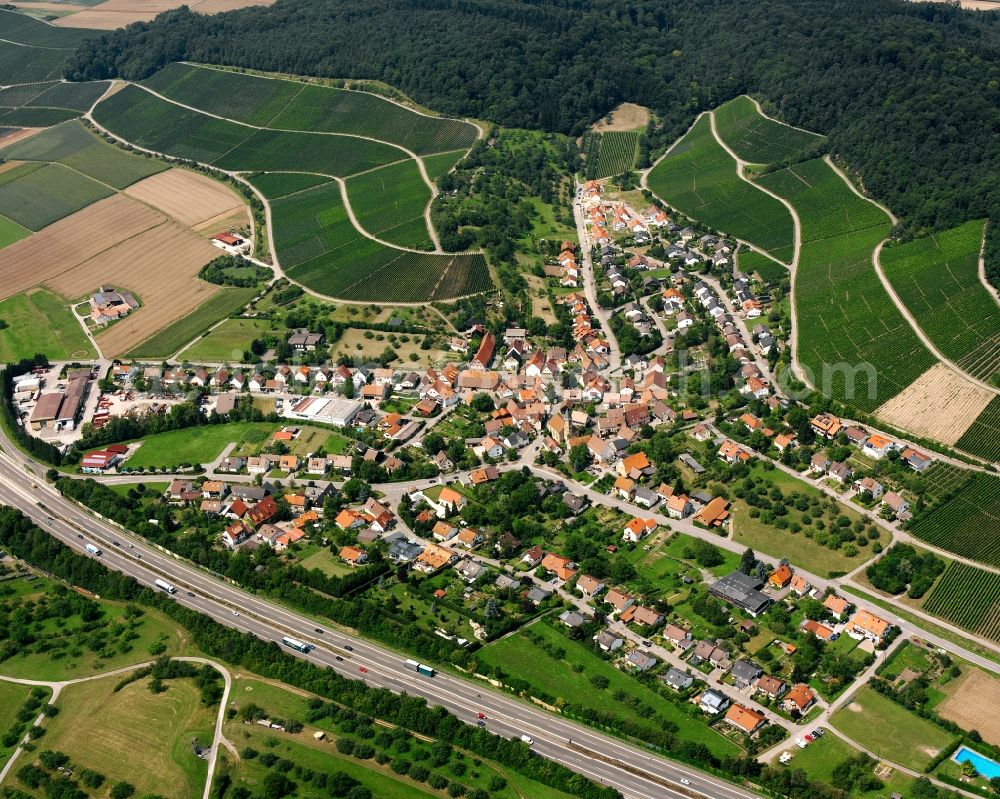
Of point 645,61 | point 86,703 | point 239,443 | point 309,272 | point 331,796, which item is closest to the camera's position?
point 331,796

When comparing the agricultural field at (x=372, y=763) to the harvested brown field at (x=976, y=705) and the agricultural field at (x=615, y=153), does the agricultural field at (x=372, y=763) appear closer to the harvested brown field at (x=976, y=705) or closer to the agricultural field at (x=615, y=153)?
the harvested brown field at (x=976, y=705)

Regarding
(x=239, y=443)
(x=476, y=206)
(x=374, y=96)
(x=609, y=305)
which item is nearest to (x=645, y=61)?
(x=374, y=96)

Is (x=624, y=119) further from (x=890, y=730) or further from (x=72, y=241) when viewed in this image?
(x=890, y=730)

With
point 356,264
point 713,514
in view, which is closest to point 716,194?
point 356,264

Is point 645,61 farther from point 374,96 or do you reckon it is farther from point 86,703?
point 86,703

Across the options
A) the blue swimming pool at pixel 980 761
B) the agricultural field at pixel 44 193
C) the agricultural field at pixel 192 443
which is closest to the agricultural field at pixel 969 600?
the blue swimming pool at pixel 980 761

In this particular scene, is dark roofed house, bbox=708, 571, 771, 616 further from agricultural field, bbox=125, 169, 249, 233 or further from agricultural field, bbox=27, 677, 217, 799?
agricultural field, bbox=125, 169, 249, 233
